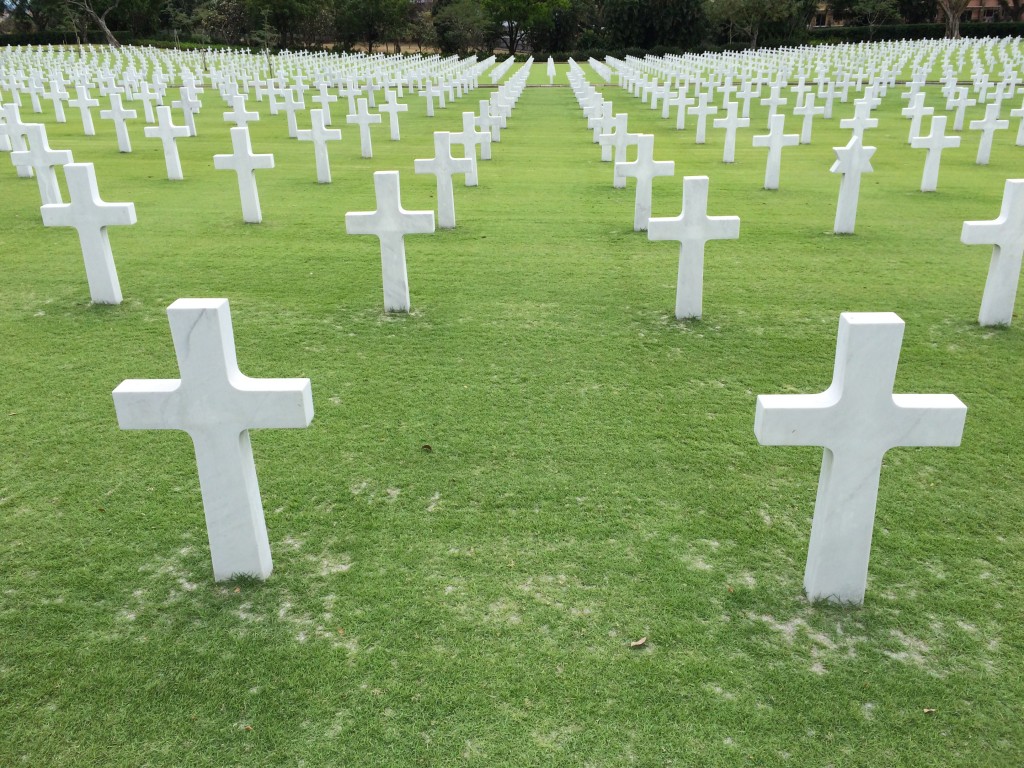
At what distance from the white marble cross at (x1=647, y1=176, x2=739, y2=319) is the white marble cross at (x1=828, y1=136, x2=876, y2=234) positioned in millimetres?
2831

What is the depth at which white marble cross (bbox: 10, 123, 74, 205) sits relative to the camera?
306 inches

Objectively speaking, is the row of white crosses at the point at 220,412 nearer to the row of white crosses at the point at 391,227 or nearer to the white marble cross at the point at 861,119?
the row of white crosses at the point at 391,227

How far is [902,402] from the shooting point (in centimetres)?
255

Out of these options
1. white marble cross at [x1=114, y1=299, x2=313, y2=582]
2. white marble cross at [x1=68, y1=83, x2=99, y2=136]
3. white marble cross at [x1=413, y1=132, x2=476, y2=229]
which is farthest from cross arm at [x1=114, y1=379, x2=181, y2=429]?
white marble cross at [x1=68, y1=83, x2=99, y2=136]

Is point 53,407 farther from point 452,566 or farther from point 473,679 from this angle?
point 473,679

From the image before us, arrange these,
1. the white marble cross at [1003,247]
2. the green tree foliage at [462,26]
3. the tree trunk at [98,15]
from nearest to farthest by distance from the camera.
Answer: the white marble cross at [1003,247], the tree trunk at [98,15], the green tree foliage at [462,26]

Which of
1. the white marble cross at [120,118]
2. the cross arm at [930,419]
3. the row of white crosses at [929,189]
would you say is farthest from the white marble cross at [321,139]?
the cross arm at [930,419]

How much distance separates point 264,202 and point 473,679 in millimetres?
8716

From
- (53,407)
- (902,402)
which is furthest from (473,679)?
(53,407)

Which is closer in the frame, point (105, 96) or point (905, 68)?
point (105, 96)

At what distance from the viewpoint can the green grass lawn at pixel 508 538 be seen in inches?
93.9

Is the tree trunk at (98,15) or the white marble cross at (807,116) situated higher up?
the tree trunk at (98,15)

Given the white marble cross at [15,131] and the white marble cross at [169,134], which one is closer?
the white marble cross at [15,131]

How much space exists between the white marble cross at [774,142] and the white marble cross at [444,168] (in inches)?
153
